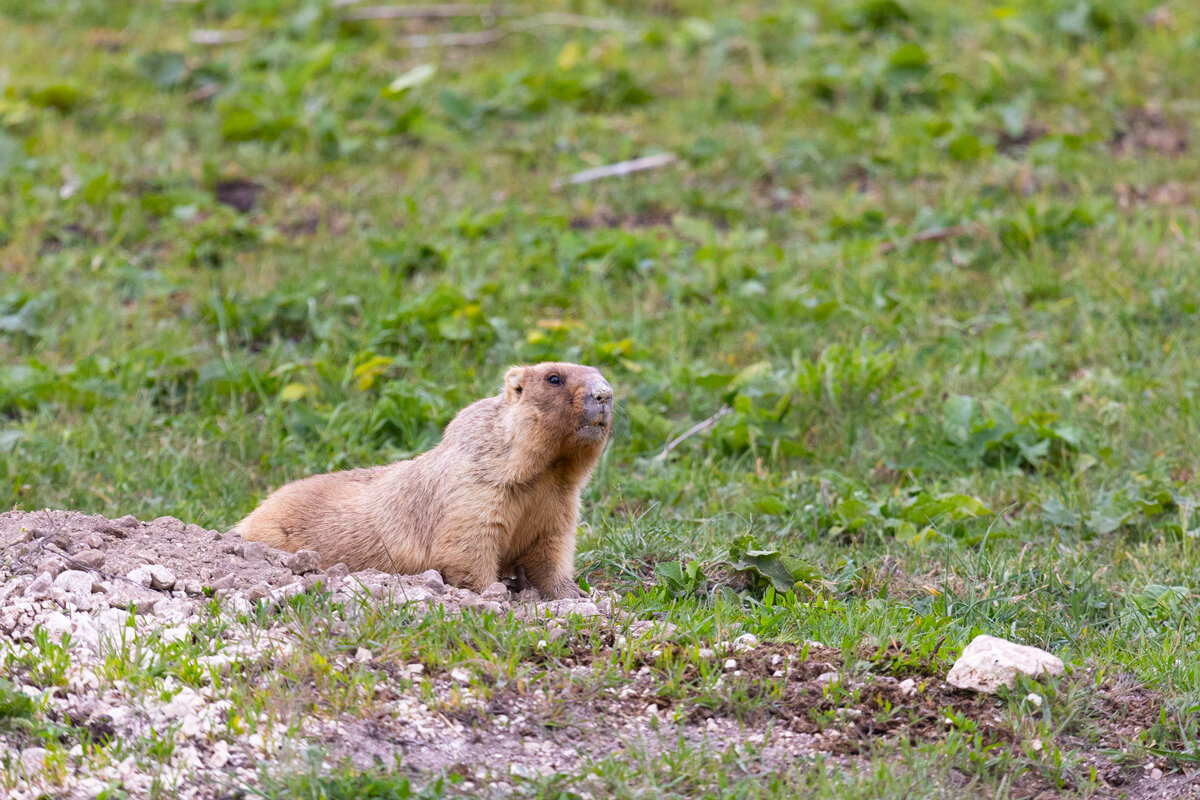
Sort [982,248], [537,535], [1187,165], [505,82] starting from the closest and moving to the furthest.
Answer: [537,535] < [982,248] < [1187,165] < [505,82]

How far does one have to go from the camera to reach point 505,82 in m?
11.1

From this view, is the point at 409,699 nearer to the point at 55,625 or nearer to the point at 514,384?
the point at 55,625

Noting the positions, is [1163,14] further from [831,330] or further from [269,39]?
[269,39]

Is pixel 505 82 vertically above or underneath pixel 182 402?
above

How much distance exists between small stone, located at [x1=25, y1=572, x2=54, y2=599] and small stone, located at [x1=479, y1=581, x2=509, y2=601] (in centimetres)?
144

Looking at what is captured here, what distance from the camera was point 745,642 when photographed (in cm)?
455

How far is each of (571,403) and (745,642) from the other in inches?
43.1

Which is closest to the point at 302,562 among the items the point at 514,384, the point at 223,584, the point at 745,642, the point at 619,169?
the point at 223,584

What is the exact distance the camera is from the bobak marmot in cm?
503

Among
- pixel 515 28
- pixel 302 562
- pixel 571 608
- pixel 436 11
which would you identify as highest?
pixel 436 11

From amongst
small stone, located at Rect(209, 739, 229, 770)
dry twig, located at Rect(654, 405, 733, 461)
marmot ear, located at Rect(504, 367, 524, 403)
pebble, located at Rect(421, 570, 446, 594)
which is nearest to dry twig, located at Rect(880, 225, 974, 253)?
dry twig, located at Rect(654, 405, 733, 461)

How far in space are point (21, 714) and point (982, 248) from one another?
6663 millimetres

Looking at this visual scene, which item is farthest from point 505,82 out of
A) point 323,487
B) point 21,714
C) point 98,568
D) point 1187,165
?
point 21,714

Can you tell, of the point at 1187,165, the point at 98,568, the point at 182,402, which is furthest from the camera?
the point at 1187,165
